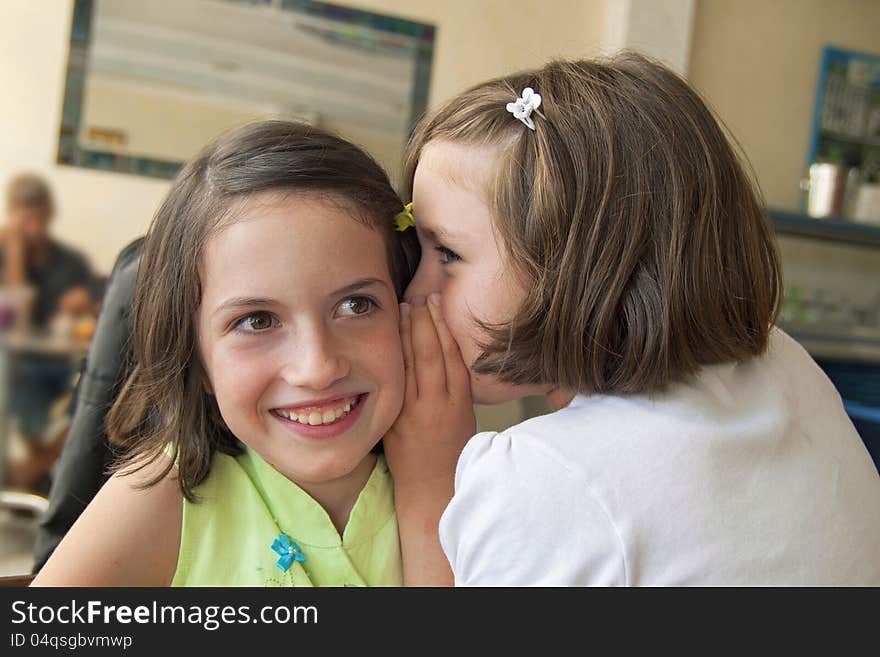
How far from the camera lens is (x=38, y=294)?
3.32 metres

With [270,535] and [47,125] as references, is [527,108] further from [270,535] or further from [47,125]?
[47,125]

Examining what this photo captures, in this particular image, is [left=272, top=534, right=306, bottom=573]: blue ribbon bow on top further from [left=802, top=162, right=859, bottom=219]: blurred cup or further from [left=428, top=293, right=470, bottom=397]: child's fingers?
[left=802, top=162, right=859, bottom=219]: blurred cup

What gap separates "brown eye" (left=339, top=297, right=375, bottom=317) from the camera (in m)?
0.94

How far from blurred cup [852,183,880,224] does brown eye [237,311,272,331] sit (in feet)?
12.3

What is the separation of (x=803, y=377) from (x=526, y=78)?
1.57 ft

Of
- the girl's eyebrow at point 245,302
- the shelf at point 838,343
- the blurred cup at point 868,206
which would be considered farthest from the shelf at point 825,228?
the girl's eyebrow at point 245,302

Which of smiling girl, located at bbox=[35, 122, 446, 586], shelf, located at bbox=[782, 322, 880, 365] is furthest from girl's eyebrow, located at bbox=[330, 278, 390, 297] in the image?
shelf, located at bbox=[782, 322, 880, 365]

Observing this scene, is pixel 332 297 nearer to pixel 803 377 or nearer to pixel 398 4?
pixel 803 377

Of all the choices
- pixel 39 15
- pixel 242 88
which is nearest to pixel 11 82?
pixel 39 15

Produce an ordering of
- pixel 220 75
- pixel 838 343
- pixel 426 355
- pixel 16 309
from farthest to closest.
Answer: pixel 838 343 < pixel 220 75 < pixel 16 309 < pixel 426 355

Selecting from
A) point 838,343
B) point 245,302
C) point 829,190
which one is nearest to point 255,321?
point 245,302

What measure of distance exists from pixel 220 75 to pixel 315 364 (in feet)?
9.49

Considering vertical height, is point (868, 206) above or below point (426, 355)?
above

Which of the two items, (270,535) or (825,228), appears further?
(825,228)
